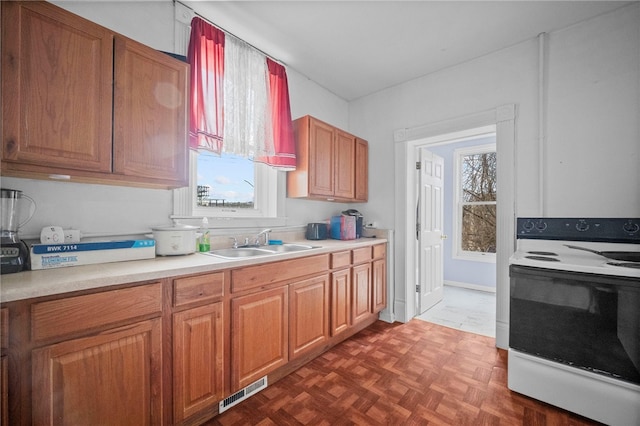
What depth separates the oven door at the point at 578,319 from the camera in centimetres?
143

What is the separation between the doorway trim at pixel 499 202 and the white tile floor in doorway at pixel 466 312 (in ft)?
1.03

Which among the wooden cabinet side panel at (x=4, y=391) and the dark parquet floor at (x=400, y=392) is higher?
the wooden cabinet side panel at (x=4, y=391)

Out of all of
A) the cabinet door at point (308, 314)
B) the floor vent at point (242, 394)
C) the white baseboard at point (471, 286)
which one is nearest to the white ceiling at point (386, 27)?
the cabinet door at point (308, 314)

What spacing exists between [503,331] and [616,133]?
175cm

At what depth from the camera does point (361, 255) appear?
2576mm

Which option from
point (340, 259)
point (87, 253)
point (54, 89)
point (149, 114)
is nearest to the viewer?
point (54, 89)

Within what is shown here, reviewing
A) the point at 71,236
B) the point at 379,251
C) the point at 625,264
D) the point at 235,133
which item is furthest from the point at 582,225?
the point at 71,236

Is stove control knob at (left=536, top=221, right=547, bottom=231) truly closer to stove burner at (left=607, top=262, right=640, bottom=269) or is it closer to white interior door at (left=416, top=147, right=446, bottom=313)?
stove burner at (left=607, top=262, right=640, bottom=269)

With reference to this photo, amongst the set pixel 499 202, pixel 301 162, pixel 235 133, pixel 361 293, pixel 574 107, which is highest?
pixel 574 107

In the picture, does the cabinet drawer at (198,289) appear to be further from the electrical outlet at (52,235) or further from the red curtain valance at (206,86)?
the red curtain valance at (206,86)

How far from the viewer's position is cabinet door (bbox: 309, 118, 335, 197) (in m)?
2.50

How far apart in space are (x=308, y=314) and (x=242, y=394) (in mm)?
645

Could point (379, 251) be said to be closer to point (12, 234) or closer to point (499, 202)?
point (499, 202)

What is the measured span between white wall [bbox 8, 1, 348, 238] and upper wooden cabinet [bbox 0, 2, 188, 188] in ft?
0.40
